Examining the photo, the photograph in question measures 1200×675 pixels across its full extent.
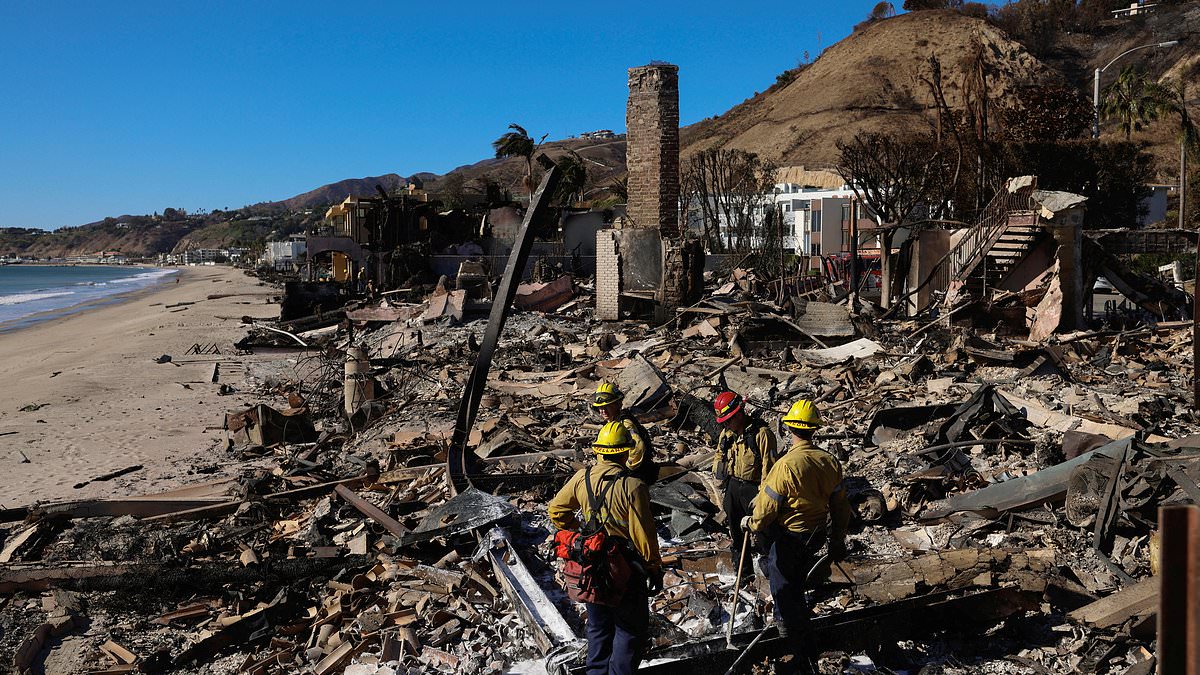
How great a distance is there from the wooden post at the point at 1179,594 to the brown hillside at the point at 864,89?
213ft

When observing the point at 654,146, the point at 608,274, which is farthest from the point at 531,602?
the point at 654,146

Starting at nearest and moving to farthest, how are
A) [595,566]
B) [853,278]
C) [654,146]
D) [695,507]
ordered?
[595,566] → [695,507] → [654,146] → [853,278]

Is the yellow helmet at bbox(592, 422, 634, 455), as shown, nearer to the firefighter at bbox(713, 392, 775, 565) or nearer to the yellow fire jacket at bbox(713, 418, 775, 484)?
the firefighter at bbox(713, 392, 775, 565)

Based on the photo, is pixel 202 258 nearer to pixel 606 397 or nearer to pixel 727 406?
pixel 606 397

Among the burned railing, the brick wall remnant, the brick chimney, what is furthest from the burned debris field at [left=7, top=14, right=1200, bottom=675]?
the brick chimney

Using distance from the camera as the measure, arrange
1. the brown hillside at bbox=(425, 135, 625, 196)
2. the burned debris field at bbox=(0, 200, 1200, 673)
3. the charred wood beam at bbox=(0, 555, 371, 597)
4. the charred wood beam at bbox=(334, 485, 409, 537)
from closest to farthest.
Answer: the burned debris field at bbox=(0, 200, 1200, 673) < the charred wood beam at bbox=(0, 555, 371, 597) < the charred wood beam at bbox=(334, 485, 409, 537) < the brown hillside at bbox=(425, 135, 625, 196)

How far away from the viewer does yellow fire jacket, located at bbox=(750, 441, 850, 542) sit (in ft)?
17.0

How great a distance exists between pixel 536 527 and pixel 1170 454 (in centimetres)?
526

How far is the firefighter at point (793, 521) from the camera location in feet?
17.0

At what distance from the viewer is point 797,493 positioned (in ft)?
17.0

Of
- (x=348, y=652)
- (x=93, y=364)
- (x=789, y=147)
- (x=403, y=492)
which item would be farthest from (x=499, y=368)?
(x=789, y=147)

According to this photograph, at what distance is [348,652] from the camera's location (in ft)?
18.9

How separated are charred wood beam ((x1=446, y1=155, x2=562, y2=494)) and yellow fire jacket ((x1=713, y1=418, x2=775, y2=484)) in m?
2.98

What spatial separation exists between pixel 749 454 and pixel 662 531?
5.33 feet
